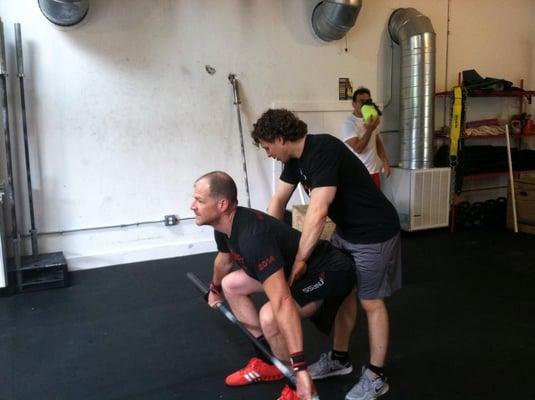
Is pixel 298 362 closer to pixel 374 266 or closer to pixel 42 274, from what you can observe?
pixel 374 266

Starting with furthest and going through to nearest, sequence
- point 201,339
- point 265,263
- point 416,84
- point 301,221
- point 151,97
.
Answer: point 416,84 → point 151,97 → point 301,221 → point 201,339 → point 265,263

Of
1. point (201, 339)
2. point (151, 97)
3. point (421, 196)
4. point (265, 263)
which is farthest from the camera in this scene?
point (421, 196)

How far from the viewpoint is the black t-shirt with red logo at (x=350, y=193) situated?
196 centimetres

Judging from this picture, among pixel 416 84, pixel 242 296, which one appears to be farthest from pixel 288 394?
pixel 416 84

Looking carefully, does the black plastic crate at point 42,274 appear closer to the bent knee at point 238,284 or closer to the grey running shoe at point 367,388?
the bent knee at point 238,284

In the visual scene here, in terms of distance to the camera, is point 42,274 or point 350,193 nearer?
point 350,193

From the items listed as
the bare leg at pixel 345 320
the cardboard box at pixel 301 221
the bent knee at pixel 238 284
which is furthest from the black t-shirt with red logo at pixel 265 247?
the cardboard box at pixel 301 221

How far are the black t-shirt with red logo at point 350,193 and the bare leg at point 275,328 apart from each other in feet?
1.15

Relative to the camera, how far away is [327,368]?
7.38ft

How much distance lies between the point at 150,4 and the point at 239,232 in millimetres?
2922

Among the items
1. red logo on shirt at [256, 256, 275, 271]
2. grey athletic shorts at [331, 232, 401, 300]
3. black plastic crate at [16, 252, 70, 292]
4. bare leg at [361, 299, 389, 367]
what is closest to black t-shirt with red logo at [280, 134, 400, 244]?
grey athletic shorts at [331, 232, 401, 300]

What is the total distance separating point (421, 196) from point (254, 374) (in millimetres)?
3144

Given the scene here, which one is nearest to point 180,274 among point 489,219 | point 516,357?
point 516,357

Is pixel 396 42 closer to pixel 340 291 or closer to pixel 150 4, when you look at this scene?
pixel 150 4
